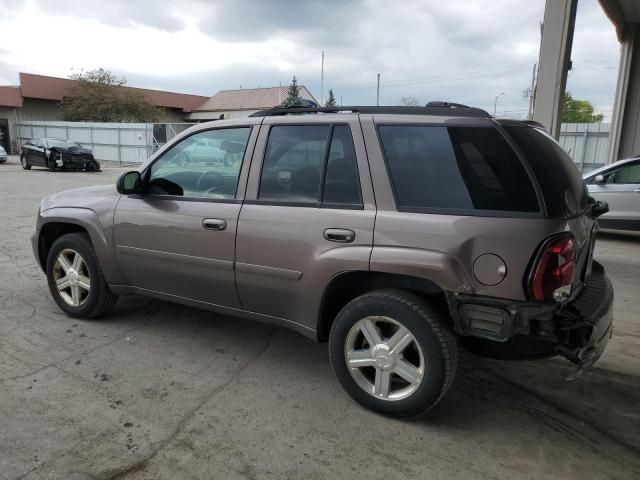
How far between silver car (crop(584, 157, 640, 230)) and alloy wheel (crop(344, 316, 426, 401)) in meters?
7.56

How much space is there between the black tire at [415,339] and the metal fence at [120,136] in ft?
81.5

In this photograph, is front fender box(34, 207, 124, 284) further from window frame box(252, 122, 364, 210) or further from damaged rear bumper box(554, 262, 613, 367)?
damaged rear bumper box(554, 262, 613, 367)

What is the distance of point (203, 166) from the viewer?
3756 mm

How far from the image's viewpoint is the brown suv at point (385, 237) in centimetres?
262

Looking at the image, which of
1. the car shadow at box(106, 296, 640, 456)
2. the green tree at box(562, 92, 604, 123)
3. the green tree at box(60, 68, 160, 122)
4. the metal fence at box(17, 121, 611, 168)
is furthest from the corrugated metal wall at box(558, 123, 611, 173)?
the green tree at box(562, 92, 604, 123)

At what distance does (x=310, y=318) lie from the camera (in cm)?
321

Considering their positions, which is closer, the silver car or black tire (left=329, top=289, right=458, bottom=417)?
black tire (left=329, top=289, right=458, bottom=417)

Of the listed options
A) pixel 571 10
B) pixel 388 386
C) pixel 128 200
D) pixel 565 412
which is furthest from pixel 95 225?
pixel 571 10

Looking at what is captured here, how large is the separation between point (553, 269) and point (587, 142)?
17.2 metres

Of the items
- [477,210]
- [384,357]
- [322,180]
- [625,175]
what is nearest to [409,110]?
[322,180]

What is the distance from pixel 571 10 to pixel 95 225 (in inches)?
337

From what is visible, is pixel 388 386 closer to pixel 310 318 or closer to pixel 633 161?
pixel 310 318

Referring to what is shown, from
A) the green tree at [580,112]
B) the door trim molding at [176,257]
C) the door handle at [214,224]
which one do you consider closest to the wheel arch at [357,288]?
the door trim molding at [176,257]

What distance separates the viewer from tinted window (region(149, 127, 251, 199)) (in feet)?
11.7
